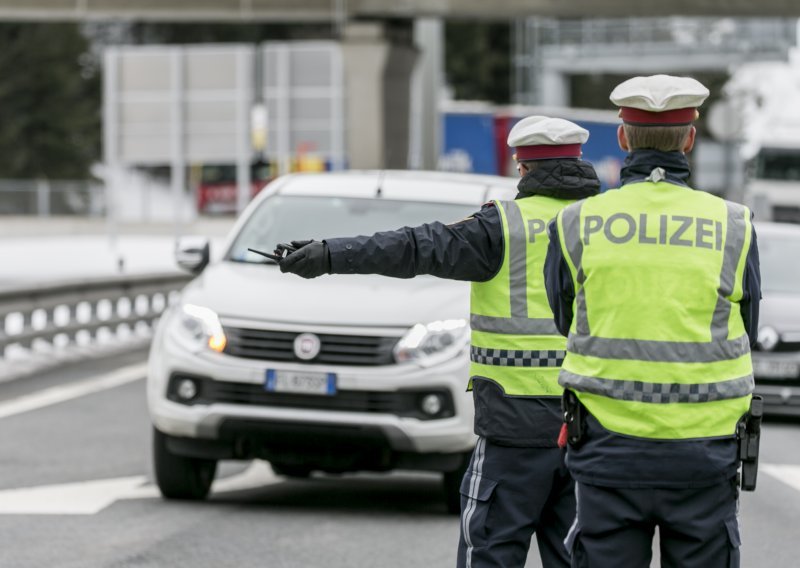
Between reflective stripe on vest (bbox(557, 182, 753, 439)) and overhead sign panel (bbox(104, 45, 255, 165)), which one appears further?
overhead sign panel (bbox(104, 45, 255, 165))

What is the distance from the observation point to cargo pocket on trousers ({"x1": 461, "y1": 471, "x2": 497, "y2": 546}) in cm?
542

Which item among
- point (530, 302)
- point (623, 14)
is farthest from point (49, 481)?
point (623, 14)

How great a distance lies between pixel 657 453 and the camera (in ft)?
14.1

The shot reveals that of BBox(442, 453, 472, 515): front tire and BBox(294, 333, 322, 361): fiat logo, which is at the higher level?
BBox(294, 333, 322, 361): fiat logo

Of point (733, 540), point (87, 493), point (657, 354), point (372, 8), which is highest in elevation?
point (372, 8)

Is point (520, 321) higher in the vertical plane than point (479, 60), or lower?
higher

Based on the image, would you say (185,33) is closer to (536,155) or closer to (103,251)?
(103,251)

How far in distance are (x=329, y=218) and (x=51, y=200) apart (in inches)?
2034

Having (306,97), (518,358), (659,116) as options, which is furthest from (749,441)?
(306,97)

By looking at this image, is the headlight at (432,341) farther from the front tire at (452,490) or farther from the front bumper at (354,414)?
the front tire at (452,490)

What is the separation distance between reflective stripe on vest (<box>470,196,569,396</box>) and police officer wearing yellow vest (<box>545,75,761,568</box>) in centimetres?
109

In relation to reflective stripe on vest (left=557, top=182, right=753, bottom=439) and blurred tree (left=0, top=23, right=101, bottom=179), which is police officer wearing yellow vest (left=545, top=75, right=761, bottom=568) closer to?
reflective stripe on vest (left=557, top=182, right=753, bottom=439)

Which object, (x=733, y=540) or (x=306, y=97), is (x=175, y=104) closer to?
(x=306, y=97)

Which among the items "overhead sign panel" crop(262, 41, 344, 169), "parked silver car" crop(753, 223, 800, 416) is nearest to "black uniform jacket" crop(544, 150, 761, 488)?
"parked silver car" crop(753, 223, 800, 416)
